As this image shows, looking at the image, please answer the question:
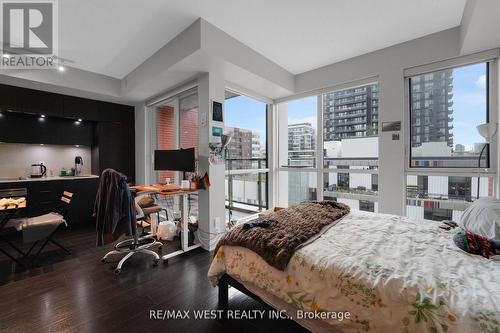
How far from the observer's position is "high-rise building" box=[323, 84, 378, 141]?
3.36 metres

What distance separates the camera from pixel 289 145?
4.51 metres

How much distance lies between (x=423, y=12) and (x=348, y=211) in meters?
2.30

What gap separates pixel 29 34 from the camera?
2.75 meters

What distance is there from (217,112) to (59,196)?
3285mm

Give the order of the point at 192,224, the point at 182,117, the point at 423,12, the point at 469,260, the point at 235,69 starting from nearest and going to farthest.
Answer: the point at 469,260, the point at 423,12, the point at 235,69, the point at 192,224, the point at 182,117

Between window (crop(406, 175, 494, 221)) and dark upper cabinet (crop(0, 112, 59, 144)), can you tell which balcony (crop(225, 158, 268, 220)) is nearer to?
window (crop(406, 175, 494, 221))

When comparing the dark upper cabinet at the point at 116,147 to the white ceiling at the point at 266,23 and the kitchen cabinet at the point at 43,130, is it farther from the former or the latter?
the white ceiling at the point at 266,23

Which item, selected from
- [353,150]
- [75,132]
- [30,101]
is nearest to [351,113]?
[353,150]

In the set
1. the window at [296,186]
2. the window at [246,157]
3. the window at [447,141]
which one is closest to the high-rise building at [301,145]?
the window at [296,186]

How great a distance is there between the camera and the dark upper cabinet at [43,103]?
3.61 m

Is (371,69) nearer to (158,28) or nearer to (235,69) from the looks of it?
(235,69)

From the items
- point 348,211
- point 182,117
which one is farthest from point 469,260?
point 182,117

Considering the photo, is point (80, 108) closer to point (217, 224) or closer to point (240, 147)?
point (240, 147)

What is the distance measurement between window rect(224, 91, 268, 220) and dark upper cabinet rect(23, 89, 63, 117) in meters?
3.06
